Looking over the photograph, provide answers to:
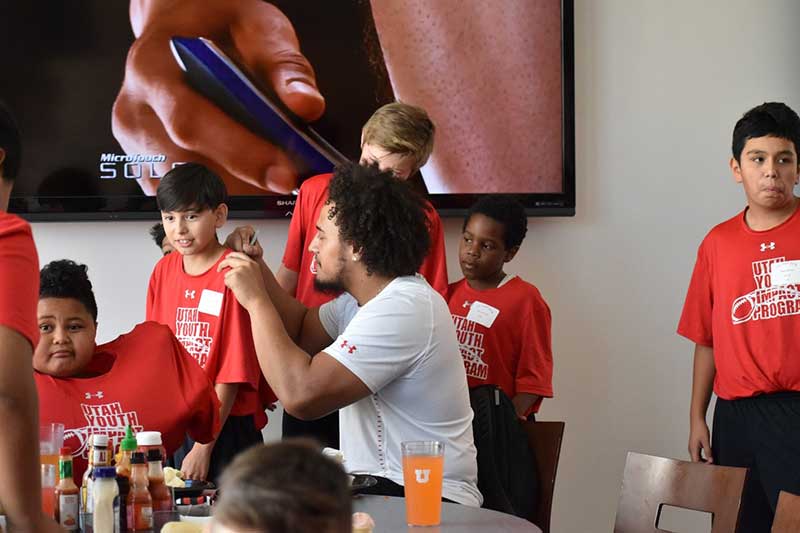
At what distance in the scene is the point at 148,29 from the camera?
3.60 m

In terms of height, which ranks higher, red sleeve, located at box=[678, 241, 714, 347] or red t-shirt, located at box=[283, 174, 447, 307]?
red t-shirt, located at box=[283, 174, 447, 307]

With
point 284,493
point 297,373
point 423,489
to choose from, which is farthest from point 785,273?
point 284,493

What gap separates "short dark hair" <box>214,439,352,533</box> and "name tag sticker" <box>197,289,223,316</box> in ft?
7.37

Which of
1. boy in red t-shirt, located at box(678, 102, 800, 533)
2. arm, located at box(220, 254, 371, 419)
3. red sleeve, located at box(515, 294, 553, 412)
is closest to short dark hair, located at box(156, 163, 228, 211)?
arm, located at box(220, 254, 371, 419)

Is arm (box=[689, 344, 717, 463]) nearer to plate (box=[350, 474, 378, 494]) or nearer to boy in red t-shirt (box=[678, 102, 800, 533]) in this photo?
boy in red t-shirt (box=[678, 102, 800, 533])

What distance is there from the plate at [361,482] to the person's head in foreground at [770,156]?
152 cm

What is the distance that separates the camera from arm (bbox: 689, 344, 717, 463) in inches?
128

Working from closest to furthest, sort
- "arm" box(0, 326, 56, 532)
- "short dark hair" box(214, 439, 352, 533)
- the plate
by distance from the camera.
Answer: "short dark hair" box(214, 439, 352, 533)
"arm" box(0, 326, 56, 532)
the plate

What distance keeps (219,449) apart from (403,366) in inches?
38.7

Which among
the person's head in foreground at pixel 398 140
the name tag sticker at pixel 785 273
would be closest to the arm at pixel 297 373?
the person's head in foreground at pixel 398 140

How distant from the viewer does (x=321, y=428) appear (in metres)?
3.16

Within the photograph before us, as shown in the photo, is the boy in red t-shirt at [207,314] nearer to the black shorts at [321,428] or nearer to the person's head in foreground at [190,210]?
the person's head in foreground at [190,210]

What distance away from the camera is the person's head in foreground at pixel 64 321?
229 cm

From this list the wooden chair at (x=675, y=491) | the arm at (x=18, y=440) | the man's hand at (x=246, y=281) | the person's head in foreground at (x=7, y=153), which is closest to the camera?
the arm at (x=18, y=440)
